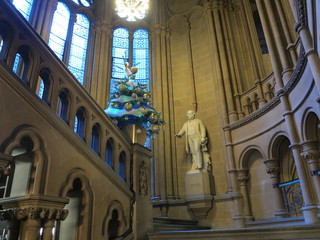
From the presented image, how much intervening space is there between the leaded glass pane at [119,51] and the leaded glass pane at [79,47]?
1137 mm

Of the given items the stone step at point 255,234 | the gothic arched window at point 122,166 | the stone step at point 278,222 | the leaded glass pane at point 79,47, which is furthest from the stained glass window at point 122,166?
the leaded glass pane at point 79,47

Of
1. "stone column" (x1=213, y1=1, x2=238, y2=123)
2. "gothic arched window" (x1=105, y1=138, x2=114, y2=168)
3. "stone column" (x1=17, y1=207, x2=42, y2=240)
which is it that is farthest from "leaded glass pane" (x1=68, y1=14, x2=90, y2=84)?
"stone column" (x1=17, y1=207, x2=42, y2=240)

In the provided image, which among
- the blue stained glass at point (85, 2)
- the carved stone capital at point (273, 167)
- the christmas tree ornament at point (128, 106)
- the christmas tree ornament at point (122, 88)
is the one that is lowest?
the carved stone capital at point (273, 167)

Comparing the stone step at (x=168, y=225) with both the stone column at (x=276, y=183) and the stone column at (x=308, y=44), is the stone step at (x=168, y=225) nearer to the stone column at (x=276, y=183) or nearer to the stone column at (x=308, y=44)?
the stone column at (x=276, y=183)

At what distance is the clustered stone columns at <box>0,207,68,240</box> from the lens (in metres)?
2.47

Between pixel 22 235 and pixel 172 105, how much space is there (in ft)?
26.9

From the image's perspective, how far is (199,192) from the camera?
812 cm

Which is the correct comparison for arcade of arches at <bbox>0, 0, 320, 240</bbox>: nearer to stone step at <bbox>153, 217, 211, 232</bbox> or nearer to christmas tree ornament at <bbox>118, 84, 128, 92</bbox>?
stone step at <bbox>153, 217, 211, 232</bbox>

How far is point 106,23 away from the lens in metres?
11.5

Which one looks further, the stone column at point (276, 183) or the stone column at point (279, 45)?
the stone column at point (276, 183)

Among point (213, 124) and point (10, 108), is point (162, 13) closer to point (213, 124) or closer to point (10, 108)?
point (213, 124)

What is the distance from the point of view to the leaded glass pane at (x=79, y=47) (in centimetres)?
1045

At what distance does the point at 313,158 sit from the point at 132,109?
3.41m

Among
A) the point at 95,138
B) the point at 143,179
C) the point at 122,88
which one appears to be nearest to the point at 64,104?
the point at 95,138
